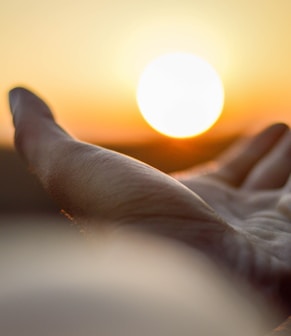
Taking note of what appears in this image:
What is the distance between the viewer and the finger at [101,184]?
1142 mm

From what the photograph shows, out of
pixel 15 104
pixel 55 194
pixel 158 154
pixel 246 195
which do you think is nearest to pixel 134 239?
pixel 55 194

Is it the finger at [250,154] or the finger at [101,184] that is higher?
the finger at [101,184]

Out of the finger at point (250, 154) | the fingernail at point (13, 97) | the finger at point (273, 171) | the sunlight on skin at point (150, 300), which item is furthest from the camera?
the finger at point (250, 154)

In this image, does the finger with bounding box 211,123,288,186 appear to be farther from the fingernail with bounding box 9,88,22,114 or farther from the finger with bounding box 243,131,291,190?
the fingernail with bounding box 9,88,22,114

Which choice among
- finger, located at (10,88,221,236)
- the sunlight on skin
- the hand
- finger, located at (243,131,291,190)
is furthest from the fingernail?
finger, located at (243,131,291,190)

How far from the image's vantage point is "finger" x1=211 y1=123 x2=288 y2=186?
2.46 metres

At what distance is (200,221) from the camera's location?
1.15 metres

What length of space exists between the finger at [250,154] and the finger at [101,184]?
124 centimetres

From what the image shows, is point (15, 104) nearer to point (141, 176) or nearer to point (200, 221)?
point (141, 176)

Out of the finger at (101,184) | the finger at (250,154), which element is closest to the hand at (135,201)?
the finger at (101,184)

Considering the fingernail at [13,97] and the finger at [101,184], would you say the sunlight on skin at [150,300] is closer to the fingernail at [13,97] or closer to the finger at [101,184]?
the finger at [101,184]

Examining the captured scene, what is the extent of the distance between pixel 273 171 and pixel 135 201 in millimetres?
1344

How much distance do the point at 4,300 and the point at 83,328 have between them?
1.96 feet

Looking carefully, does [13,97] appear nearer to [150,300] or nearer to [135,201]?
[135,201]
